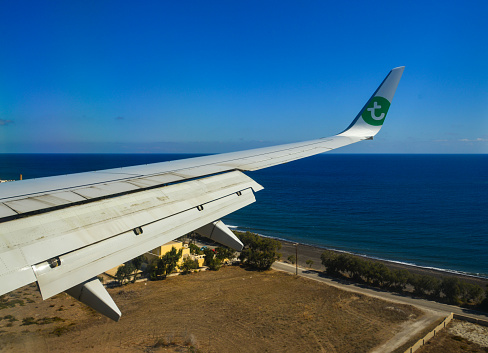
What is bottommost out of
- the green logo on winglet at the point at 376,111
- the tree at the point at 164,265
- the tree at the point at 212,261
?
the tree at the point at 212,261

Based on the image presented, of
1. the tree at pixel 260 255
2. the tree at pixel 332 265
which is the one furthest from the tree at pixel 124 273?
the tree at pixel 332 265

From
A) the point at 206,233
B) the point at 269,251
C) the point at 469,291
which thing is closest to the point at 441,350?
the point at 469,291

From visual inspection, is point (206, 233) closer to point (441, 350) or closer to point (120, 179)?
point (120, 179)

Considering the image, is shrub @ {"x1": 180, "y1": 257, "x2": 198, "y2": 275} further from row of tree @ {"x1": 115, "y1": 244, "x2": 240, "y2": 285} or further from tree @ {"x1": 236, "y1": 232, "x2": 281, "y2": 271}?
tree @ {"x1": 236, "y1": 232, "x2": 281, "y2": 271}

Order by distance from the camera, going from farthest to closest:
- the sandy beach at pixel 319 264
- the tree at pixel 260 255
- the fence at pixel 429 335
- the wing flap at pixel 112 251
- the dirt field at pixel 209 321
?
the sandy beach at pixel 319 264 → the tree at pixel 260 255 → the fence at pixel 429 335 → the dirt field at pixel 209 321 → the wing flap at pixel 112 251

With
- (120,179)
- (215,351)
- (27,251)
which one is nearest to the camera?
(27,251)

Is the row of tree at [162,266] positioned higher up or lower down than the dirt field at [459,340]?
higher up

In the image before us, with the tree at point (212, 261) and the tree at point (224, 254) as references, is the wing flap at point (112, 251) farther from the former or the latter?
the tree at point (224, 254)
